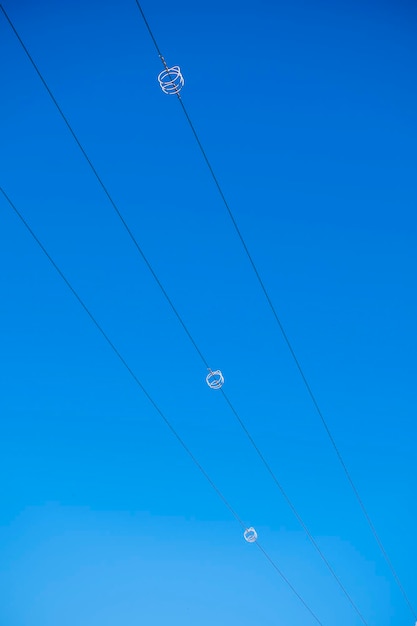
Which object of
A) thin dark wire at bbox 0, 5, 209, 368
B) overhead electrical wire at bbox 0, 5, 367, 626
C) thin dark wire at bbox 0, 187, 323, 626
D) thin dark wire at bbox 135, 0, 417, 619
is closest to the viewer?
thin dark wire at bbox 0, 5, 209, 368

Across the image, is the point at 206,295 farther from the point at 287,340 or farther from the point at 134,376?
the point at 134,376

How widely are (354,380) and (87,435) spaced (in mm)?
4590

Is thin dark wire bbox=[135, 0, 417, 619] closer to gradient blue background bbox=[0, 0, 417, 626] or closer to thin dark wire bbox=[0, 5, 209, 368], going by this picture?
gradient blue background bbox=[0, 0, 417, 626]

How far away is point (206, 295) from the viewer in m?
8.30

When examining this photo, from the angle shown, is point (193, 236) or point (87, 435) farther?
point (87, 435)

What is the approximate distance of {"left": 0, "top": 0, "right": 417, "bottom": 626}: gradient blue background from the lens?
6.80 meters

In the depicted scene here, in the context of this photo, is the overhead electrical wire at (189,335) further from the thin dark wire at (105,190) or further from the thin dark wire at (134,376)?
the thin dark wire at (134,376)

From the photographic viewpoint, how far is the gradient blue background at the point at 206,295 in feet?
22.3

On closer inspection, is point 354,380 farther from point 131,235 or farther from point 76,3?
point 76,3

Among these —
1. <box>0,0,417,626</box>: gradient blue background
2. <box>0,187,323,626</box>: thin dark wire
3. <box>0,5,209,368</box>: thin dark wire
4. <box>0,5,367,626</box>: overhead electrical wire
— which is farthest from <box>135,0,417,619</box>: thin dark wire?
<box>0,187,323,626</box>: thin dark wire

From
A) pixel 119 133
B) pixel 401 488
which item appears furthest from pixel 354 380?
pixel 119 133

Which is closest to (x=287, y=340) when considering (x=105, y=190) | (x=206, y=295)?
(x=206, y=295)

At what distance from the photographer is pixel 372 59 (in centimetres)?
689

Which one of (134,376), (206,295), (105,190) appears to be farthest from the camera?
(134,376)
